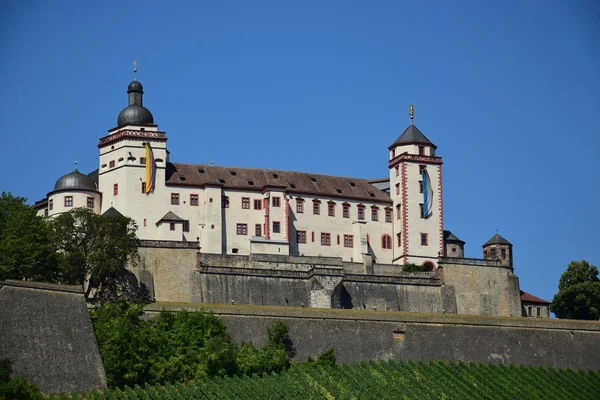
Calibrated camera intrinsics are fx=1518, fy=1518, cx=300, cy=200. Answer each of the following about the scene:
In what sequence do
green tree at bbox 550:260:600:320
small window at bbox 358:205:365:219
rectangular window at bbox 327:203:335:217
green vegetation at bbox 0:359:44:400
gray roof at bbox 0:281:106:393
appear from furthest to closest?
small window at bbox 358:205:365:219, rectangular window at bbox 327:203:335:217, green tree at bbox 550:260:600:320, gray roof at bbox 0:281:106:393, green vegetation at bbox 0:359:44:400

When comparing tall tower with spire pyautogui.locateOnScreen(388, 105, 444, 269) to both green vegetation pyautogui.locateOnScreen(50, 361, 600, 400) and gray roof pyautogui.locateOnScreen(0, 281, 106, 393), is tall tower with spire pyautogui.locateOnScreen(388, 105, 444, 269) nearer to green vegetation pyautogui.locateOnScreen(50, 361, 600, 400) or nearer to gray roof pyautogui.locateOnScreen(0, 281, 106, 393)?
green vegetation pyautogui.locateOnScreen(50, 361, 600, 400)

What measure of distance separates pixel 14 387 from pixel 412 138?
5092 cm

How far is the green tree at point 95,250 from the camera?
90500 millimetres

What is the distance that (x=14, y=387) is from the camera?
2790 inches

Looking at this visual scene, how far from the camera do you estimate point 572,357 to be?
304ft

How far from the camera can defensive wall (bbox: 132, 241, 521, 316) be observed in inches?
3905

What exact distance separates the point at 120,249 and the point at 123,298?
5.99m

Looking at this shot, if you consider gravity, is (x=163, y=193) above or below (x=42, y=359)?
above

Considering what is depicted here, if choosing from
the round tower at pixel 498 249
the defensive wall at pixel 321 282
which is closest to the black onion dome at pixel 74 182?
the defensive wall at pixel 321 282

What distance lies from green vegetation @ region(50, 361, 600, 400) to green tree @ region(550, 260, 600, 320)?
20.0m

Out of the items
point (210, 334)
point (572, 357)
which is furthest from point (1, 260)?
point (572, 357)

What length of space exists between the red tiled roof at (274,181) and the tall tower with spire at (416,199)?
252 cm

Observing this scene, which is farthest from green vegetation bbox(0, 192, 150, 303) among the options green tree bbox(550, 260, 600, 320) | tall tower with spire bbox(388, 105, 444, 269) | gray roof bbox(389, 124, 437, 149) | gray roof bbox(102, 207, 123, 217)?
green tree bbox(550, 260, 600, 320)

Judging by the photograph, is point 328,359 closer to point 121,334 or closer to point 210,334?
point 210,334
